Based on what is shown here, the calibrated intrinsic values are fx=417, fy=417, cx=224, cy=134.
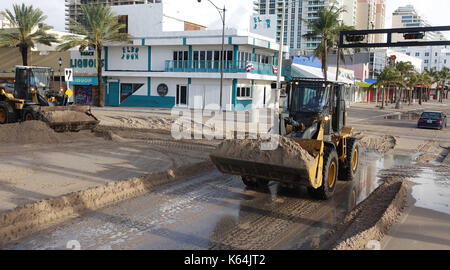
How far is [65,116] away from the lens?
670 inches

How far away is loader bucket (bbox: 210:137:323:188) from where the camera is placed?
8352 millimetres

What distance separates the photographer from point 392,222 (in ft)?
25.0

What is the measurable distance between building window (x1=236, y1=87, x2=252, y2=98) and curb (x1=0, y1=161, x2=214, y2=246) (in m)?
28.3

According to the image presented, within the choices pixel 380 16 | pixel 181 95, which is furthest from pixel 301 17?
pixel 181 95

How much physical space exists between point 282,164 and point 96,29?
33.3 meters

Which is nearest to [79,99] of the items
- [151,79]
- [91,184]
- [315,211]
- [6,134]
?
[151,79]

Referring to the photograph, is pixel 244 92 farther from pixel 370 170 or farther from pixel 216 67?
pixel 370 170

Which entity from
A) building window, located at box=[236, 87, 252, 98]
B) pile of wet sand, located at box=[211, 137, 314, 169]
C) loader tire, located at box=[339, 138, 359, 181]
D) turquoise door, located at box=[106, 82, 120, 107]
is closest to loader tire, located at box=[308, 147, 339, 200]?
pile of wet sand, located at box=[211, 137, 314, 169]

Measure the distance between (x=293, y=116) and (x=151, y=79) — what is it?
105 feet

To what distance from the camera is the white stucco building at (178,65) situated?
37.8 metres

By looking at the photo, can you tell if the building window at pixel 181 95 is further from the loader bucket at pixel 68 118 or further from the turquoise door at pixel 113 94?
the loader bucket at pixel 68 118

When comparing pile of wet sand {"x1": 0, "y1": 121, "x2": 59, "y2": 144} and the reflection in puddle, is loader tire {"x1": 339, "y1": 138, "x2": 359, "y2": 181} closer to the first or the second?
the reflection in puddle

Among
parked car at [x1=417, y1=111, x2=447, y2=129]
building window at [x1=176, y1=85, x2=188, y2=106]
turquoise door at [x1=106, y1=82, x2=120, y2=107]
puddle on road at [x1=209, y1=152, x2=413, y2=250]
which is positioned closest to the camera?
puddle on road at [x1=209, y1=152, x2=413, y2=250]
